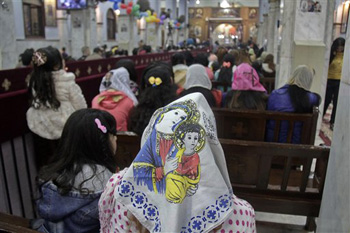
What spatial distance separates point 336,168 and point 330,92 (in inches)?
183

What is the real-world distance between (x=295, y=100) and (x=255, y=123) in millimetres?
449

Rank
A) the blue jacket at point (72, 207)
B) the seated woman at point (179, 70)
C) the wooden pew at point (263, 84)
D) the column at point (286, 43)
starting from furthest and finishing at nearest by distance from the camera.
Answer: the column at point (286, 43) < the wooden pew at point (263, 84) < the seated woman at point (179, 70) < the blue jacket at point (72, 207)

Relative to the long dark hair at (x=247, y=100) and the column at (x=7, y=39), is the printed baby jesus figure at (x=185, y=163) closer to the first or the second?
the long dark hair at (x=247, y=100)

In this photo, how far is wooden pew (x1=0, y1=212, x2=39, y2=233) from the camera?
135 centimetres

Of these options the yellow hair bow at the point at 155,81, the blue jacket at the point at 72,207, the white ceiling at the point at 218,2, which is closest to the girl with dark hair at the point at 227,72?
the yellow hair bow at the point at 155,81

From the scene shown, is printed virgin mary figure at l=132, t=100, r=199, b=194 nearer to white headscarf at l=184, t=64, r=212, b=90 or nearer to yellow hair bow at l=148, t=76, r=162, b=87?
yellow hair bow at l=148, t=76, r=162, b=87

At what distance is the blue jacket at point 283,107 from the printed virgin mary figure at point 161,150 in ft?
Result: 7.21

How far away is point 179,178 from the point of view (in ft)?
3.55

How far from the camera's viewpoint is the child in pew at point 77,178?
1552 mm

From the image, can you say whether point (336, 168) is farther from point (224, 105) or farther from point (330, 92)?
point (330, 92)

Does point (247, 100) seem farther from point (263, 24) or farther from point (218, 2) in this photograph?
point (218, 2)

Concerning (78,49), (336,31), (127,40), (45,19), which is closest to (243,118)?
(336,31)

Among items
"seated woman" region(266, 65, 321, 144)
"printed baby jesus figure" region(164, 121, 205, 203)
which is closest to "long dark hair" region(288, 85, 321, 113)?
"seated woman" region(266, 65, 321, 144)

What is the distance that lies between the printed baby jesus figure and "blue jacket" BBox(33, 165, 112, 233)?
61 centimetres
